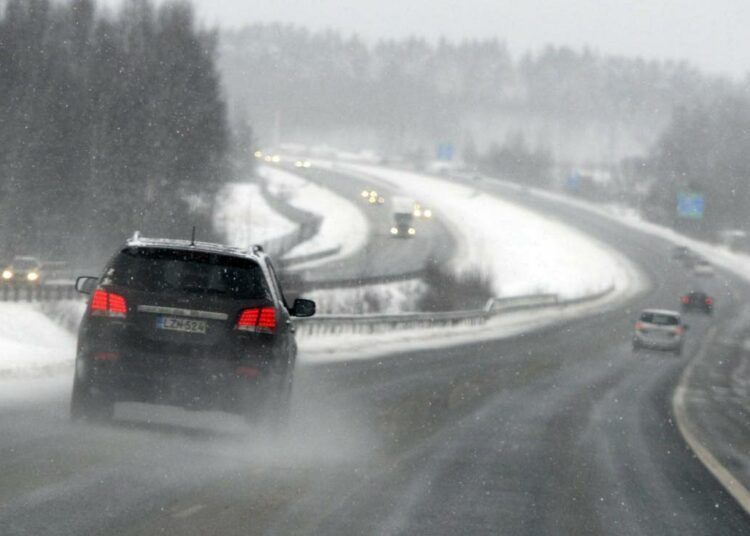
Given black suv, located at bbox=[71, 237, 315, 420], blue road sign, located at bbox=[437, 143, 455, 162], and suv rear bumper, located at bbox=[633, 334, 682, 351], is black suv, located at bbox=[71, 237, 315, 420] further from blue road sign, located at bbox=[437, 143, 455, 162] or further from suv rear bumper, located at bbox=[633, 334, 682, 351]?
blue road sign, located at bbox=[437, 143, 455, 162]

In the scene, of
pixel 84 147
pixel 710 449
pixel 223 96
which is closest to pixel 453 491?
pixel 710 449

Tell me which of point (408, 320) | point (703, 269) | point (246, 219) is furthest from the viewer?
point (703, 269)

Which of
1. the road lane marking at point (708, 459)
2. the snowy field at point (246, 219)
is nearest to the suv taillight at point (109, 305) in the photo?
the road lane marking at point (708, 459)

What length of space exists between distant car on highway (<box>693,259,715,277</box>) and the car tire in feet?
300

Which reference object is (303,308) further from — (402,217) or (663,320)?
(402,217)

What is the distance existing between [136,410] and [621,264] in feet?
310

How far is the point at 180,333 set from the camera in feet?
38.5

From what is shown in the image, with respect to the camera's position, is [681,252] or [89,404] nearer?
[89,404]

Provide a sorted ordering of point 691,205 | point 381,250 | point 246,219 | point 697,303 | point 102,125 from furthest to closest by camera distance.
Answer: point 381,250 → point 691,205 → point 246,219 → point 697,303 → point 102,125

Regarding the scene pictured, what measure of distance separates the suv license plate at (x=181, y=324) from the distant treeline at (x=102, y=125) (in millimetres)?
55807

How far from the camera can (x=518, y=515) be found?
30.1 ft

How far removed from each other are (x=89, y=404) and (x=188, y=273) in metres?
1.38

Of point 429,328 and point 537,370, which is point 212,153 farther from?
point 537,370

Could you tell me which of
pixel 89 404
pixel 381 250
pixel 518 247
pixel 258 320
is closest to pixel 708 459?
pixel 258 320
